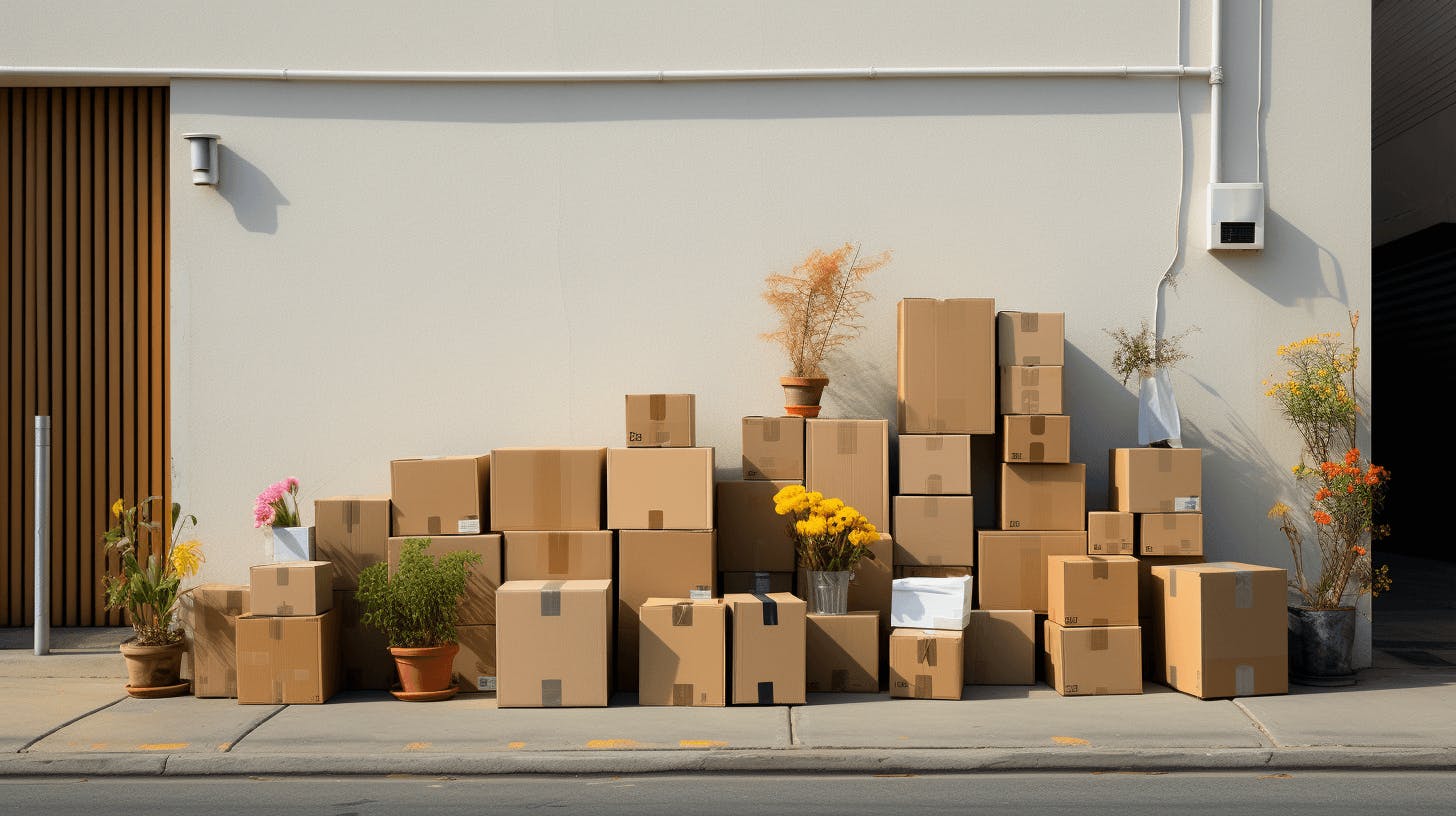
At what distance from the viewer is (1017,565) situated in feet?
24.3

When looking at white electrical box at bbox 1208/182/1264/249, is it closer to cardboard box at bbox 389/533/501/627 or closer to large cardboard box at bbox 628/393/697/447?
large cardboard box at bbox 628/393/697/447

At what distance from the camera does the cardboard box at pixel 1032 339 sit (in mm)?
7414

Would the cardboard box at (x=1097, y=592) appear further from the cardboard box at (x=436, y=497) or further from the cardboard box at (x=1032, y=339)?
the cardboard box at (x=436, y=497)

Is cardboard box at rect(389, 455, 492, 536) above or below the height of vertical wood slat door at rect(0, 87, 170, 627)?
below

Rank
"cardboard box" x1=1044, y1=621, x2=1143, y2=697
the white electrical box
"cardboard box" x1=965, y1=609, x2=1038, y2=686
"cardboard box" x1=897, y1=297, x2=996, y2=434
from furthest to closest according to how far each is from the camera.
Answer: the white electrical box → "cardboard box" x1=897, y1=297, x2=996, y2=434 → "cardboard box" x1=965, y1=609, x2=1038, y2=686 → "cardboard box" x1=1044, y1=621, x2=1143, y2=697

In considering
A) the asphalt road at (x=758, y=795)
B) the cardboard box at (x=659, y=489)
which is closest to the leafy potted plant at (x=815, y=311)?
the cardboard box at (x=659, y=489)

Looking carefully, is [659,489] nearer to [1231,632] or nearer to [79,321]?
[1231,632]

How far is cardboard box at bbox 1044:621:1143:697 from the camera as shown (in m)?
6.93

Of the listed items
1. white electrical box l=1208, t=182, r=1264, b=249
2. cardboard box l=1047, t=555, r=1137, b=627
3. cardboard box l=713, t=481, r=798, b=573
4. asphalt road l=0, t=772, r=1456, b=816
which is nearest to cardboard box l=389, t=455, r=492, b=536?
cardboard box l=713, t=481, r=798, b=573

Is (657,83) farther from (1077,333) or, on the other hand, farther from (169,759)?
(169,759)

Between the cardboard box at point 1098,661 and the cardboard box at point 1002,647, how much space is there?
0.82 ft

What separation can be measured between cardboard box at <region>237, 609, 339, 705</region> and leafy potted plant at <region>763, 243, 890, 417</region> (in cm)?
310

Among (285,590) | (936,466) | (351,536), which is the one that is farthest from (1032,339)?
(285,590)

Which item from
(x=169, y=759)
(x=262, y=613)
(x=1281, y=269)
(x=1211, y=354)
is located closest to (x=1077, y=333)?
(x=1211, y=354)
